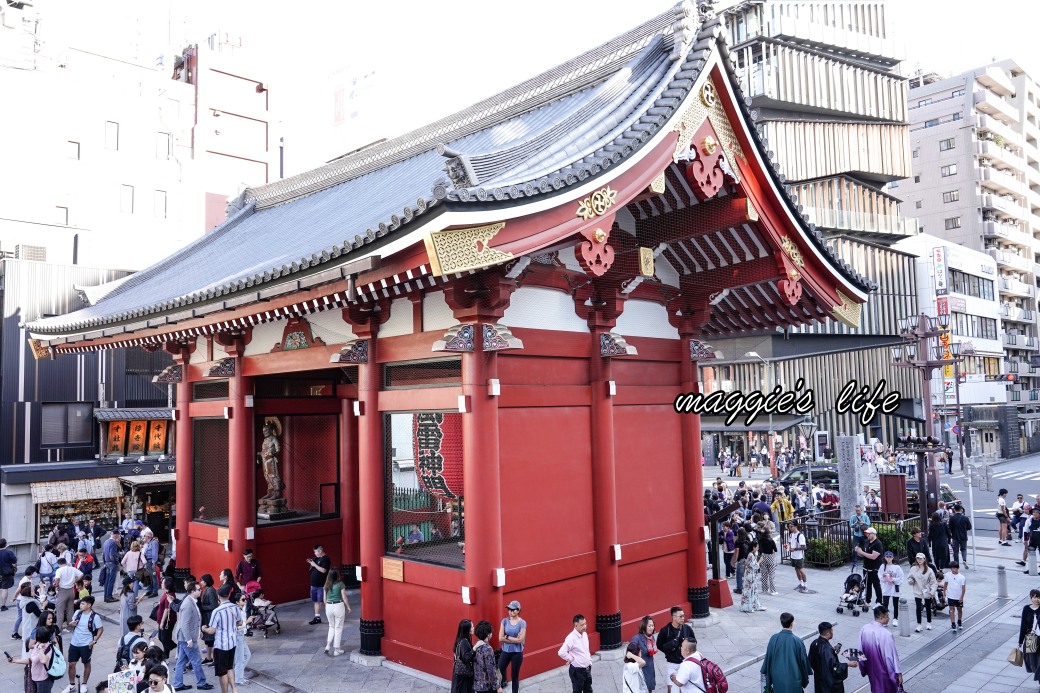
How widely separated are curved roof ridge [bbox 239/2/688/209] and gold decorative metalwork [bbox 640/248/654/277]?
3.59 meters

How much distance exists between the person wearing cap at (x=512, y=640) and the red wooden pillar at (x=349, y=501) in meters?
7.95

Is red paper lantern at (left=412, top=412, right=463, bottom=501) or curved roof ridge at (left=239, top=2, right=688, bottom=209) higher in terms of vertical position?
curved roof ridge at (left=239, top=2, right=688, bottom=209)

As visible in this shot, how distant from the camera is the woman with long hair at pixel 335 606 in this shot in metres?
11.9

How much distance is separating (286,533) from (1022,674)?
1392 centimetres

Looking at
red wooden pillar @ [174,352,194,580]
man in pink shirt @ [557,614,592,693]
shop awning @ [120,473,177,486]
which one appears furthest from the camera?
shop awning @ [120,473,177,486]

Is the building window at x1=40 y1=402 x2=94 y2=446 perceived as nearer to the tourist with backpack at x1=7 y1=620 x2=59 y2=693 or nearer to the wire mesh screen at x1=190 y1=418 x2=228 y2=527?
the wire mesh screen at x1=190 y1=418 x2=228 y2=527

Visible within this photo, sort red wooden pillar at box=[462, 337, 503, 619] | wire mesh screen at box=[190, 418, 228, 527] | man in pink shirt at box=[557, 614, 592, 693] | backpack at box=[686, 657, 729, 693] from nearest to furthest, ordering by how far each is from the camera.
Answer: backpack at box=[686, 657, 729, 693] < man in pink shirt at box=[557, 614, 592, 693] < red wooden pillar at box=[462, 337, 503, 619] < wire mesh screen at box=[190, 418, 228, 527]

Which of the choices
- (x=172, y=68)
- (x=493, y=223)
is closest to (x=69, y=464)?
(x=493, y=223)

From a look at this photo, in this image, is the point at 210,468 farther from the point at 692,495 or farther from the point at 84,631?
the point at 692,495

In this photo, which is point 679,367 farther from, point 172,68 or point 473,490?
point 172,68

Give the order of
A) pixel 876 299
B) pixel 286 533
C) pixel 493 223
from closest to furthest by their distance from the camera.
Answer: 1. pixel 493 223
2. pixel 286 533
3. pixel 876 299

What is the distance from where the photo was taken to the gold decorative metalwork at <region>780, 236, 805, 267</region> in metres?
12.5

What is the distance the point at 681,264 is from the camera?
1423cm

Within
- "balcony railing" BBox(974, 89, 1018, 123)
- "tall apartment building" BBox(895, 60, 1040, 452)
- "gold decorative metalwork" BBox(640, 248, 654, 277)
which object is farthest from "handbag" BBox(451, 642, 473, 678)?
"balcony railing" BBox(974, 89, 1018, 123)
